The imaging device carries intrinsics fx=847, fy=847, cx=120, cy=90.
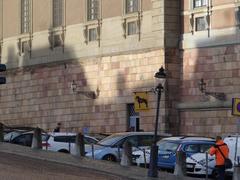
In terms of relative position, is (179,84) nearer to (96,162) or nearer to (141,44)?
(141,44)

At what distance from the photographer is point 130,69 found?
171 feet

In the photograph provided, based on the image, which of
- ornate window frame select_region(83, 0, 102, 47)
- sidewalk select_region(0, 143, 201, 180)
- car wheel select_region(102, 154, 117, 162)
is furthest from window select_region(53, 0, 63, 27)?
car wheel select_region(102, 154, 117, 162)

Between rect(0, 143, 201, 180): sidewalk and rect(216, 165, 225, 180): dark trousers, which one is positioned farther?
rect(0, 143, 201, 180): sidewalk

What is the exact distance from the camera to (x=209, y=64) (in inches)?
1879

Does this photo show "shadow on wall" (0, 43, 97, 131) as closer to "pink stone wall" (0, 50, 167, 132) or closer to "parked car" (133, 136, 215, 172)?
"pink stone wall" (0, 50, 167, 132)

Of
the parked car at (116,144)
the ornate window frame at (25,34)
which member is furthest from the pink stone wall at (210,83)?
the ornate window frame at (25,34)

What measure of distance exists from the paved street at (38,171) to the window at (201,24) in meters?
19.4

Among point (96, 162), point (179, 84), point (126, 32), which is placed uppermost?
point (126, 32)

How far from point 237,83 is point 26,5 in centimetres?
2213

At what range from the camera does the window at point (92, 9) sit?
183 feet

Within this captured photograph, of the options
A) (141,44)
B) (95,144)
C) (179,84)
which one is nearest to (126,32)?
(141,44)

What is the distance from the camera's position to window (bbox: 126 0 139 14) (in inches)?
2064

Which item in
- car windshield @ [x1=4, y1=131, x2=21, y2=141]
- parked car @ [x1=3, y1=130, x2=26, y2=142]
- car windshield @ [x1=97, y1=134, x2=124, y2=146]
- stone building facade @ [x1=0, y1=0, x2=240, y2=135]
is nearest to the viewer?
car windshield @ [x1=97, y1=134, x2=124, y2=146]

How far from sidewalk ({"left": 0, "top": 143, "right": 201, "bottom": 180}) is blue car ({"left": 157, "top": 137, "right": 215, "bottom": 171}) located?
1.17 m
